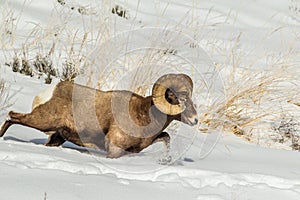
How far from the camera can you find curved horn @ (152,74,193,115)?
143 inches

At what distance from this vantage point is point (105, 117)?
149 inches

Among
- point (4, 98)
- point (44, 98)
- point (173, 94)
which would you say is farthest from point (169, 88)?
point (4, 98)

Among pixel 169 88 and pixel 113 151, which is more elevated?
pixel 169 88

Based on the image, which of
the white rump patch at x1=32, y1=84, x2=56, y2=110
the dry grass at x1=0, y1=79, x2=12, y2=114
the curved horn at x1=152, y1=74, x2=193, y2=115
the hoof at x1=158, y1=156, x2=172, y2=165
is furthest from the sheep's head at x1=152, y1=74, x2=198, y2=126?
the dry grass at x1=0, y1=79, x2=12, y2=114

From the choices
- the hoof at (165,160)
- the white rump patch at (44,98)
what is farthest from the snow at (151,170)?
the white rump patch at (44,98)

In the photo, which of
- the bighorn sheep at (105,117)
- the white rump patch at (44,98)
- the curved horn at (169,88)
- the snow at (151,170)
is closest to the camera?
the snow at (151,170)

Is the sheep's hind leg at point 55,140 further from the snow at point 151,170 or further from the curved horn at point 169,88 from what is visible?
the curved horn at point 169,88

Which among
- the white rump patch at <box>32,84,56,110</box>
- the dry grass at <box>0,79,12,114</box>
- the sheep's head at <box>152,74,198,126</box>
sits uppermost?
the sheep's head at <box>152,74,198,126</box>

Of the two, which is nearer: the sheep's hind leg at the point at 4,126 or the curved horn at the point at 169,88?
the curved horn at the point at 169,88

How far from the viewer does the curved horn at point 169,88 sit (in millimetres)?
3623

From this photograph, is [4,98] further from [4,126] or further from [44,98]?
[44,98]

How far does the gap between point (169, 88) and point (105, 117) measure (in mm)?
468

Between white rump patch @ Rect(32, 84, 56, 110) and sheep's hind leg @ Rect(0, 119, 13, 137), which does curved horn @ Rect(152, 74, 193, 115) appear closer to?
white rump patch @ Rect(32, 84, 56, 110)

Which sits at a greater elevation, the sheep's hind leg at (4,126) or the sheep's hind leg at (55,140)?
the sheep's hind leg at (4,126)
